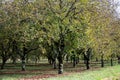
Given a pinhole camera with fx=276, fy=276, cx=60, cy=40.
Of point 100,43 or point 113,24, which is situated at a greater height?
point 113,24

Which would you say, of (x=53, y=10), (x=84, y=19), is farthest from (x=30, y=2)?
(x=84, y=19)

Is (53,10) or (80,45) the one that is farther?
(80,45)

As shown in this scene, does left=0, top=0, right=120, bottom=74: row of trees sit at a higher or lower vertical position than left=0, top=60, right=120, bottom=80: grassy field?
higher

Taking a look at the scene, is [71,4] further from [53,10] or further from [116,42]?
[116,42]

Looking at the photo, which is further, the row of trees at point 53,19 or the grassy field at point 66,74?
the row of trees at point 53,19

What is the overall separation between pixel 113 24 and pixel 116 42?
5985 millimetres

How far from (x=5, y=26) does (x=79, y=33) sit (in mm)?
10015

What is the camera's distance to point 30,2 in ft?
117

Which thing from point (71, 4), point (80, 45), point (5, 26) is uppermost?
point (71, 4)

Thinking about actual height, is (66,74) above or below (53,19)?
below

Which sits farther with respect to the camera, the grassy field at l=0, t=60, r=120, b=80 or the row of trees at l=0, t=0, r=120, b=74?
the row of trees at l=0, t=0, r=120, b=74

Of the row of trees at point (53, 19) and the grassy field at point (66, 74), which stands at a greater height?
the row of trees at point (53, 19)

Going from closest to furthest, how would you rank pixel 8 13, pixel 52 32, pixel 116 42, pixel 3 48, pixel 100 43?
pixel 52 32, pixel 8 13, pixel 100 43, pixel 3 48, pixel 116 42

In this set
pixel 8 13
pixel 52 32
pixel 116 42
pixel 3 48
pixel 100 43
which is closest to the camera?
pixel 52 32
